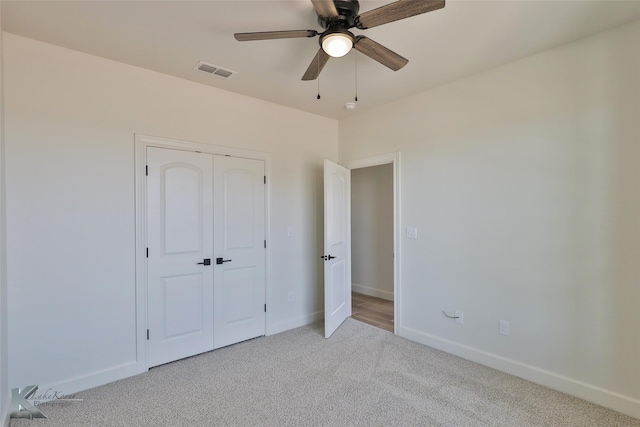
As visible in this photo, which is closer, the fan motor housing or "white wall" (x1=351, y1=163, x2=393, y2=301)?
the fan motor housing

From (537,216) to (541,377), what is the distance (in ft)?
4.35

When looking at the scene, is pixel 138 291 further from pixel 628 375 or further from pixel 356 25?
pixel 628 375

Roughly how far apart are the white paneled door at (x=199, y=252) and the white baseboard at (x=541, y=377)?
199 cm

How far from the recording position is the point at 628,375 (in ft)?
7.16

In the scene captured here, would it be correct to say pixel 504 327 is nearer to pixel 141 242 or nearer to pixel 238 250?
pixel 238 250

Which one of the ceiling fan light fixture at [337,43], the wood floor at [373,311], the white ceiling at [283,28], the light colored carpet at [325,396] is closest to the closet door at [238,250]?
the light colored carpet at [325,396]

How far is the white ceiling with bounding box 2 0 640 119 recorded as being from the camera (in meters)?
1.99

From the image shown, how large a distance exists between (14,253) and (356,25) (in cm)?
285

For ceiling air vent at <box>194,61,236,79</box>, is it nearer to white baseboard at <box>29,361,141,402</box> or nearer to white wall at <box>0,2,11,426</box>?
white wall at <box>0,2,11,426</box>

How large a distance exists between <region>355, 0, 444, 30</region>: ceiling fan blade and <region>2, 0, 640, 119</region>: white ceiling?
0.97 ft

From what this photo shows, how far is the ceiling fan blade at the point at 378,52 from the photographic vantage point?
1908 millimetres

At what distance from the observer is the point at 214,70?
2846mm

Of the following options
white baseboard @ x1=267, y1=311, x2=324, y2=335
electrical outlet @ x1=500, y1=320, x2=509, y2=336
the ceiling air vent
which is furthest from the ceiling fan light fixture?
white baseboard @ x1=267, y1=311, x2=324, y2=335

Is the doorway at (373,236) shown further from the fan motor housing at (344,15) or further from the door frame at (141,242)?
the fan motor housing at (344,15)
